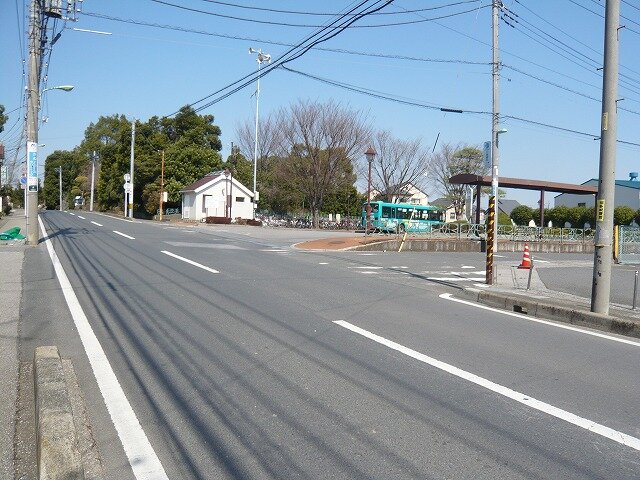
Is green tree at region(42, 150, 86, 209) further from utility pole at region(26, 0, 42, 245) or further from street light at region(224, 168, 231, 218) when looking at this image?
utility pole at region(26, 0, 42, 245)

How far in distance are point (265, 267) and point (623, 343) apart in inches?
407

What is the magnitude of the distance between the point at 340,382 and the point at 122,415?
2273 millimetres

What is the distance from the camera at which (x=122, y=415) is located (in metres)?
5.19

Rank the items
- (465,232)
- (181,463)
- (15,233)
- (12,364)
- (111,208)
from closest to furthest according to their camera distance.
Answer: (181,463) → (12,364) → (15,233) → (465,232) → (111,208)

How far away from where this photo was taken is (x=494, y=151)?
2589 cm

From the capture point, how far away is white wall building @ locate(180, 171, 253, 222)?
56.9m

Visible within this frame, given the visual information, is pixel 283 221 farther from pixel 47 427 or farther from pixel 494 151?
pixel 47 427

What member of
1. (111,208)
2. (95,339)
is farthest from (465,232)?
(111,208)

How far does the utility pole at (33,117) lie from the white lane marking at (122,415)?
1410 centimetres

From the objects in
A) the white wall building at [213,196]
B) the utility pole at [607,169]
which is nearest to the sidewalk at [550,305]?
the utility pole at [607,169]

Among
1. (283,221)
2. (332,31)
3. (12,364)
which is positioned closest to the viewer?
(12,364)

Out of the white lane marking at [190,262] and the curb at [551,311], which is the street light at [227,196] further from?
the curb at [551,311]

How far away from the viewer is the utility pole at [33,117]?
814 inches

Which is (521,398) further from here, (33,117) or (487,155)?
(33,117)
